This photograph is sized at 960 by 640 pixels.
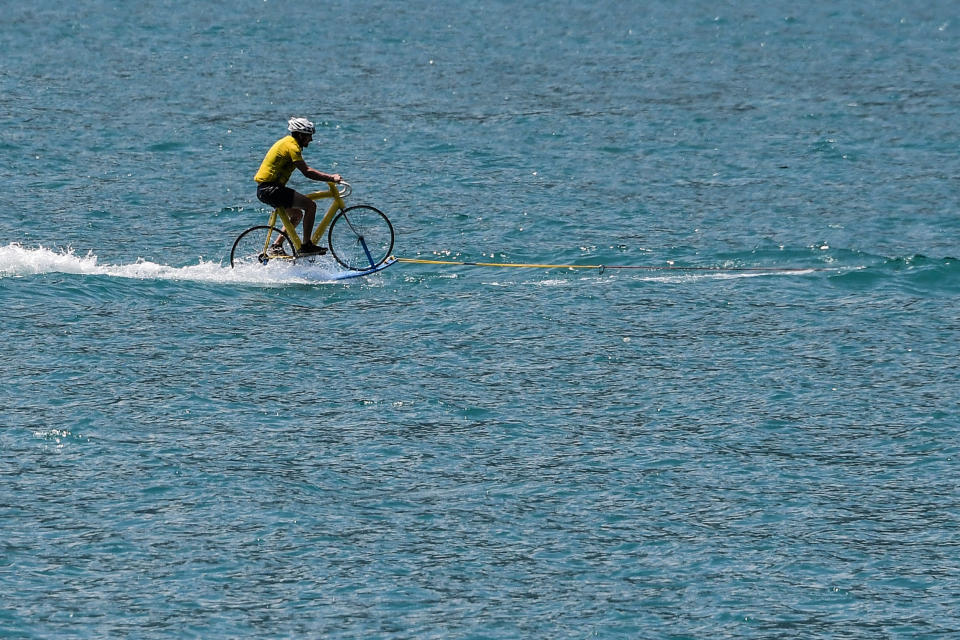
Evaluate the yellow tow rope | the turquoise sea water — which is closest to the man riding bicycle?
the turquoise sea water

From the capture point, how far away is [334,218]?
86.4ft

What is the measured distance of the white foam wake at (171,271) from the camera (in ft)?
87.7

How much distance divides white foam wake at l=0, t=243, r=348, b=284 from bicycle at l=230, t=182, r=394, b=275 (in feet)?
0.60

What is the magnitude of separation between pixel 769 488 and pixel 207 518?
650cm

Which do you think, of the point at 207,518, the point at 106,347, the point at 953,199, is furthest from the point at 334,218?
the point at 953,199

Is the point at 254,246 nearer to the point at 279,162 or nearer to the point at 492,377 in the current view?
the point at 279,162

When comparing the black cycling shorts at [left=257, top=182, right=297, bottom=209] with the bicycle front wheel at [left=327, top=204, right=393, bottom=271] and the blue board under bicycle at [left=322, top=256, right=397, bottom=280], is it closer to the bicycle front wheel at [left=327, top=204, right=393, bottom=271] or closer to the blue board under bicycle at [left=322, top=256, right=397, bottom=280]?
the bicycle front wheel at [left=327, top=204, right=393, bottom=271]

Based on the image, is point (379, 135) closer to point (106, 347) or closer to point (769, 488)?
point (106, 347)

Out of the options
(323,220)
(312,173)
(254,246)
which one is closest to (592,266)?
(323,220)

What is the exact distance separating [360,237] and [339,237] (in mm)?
354

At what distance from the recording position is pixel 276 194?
2569 centimetres

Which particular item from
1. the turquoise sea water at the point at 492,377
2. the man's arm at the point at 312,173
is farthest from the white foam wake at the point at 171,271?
the man's arm at the point at 312,173

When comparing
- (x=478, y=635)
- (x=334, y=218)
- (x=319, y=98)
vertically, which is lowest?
(x=478, y=635)

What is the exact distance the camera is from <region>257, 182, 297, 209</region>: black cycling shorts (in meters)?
25.6
